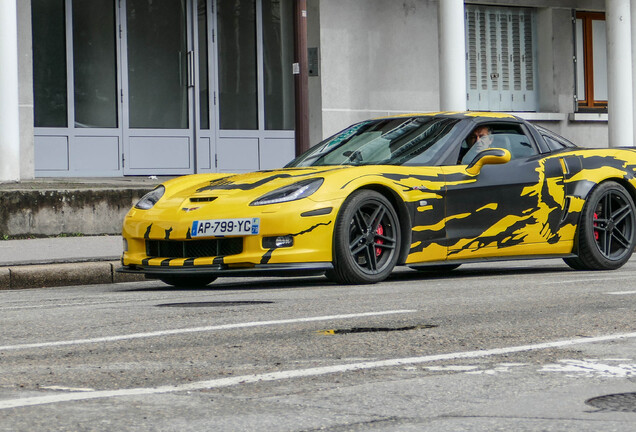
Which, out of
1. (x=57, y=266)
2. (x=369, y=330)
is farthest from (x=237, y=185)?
(x=369, y=330)

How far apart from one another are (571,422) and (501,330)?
2.14m

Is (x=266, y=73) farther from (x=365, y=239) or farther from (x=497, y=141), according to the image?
(x=365, y=239)

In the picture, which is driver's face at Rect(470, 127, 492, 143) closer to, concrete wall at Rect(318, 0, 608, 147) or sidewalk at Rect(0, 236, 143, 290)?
sidewalk at Rect(0, 236, 143, 290)

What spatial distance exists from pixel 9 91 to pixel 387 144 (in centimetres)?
762

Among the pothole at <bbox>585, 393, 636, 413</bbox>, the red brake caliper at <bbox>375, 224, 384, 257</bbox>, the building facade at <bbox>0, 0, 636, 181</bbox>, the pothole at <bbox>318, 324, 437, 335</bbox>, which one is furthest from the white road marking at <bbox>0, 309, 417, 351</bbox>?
the building facade at <bbox>0, 0, 636, 181</bbox>

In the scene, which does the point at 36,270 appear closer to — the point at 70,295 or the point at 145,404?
the point at 70,295

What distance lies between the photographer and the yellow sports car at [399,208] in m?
8.57

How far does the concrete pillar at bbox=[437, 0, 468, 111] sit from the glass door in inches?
160

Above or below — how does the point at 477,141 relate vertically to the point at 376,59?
below

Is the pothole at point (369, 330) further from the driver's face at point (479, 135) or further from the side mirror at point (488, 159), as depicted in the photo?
the driver's face at point (479, 135)

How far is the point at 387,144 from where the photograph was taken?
A: 972 cm

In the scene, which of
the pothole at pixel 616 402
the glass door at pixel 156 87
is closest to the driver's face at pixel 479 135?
the pothole at pixel 616 402

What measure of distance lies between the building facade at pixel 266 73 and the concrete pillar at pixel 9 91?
1774 millimetres

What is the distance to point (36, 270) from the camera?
10.5 meters
